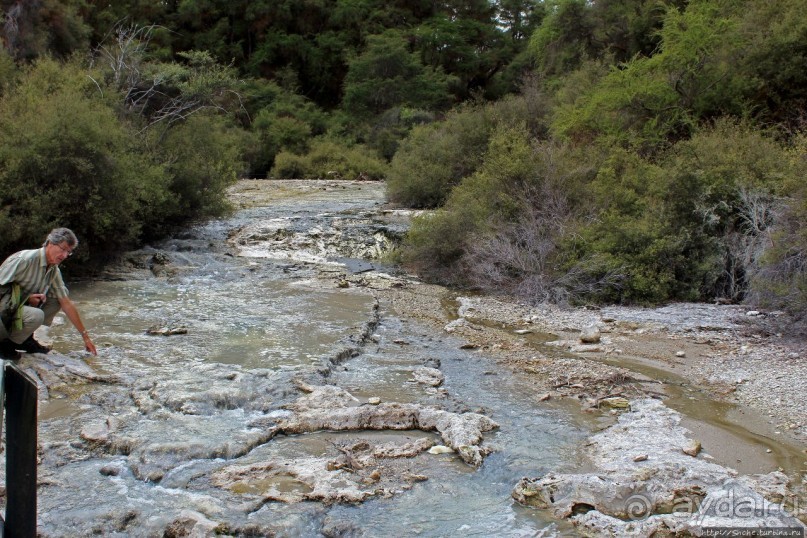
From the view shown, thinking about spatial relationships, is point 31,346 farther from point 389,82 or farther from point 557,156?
point 389,82

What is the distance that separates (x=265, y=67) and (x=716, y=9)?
109 ft

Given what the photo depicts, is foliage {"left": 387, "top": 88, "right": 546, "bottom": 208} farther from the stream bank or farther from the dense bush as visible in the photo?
the stream bank

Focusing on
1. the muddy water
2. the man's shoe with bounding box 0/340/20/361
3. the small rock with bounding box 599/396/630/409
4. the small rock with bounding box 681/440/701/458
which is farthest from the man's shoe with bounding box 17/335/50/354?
the small rock with bounding box 681/440/701/458

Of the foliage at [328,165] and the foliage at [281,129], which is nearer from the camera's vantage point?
the foliage at [328,165]

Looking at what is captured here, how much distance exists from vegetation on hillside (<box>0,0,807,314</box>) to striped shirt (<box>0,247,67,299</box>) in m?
5.36

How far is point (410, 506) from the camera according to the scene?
16.4 feet

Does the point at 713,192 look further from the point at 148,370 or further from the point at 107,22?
the point at 107,22

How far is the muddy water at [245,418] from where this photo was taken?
4816 millimetres

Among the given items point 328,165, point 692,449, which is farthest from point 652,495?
point 328,165

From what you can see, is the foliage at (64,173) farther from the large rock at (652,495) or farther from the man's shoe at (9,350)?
the large rock at (652,495)

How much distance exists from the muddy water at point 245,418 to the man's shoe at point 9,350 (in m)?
0.73

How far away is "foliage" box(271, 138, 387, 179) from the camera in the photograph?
34.1m

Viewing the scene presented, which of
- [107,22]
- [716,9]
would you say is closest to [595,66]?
[716,9]

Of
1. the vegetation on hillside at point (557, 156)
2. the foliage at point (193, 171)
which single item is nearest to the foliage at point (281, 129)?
the vegetation on hillside at point (557, 156)
